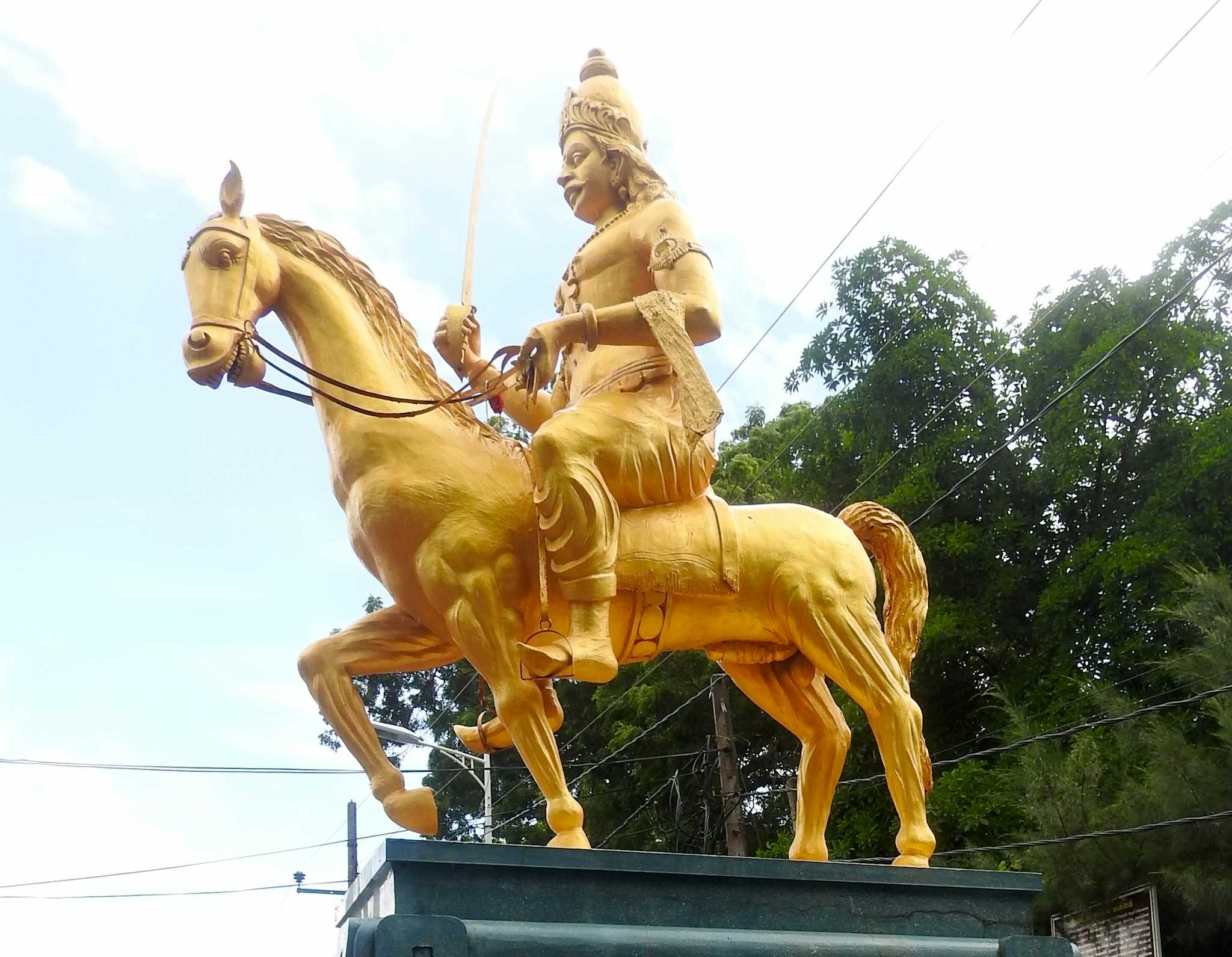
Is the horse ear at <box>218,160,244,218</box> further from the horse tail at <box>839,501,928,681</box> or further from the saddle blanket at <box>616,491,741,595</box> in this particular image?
the horse tail at <box>839,501,928,681</box>

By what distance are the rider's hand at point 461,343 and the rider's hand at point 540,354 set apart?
68cm

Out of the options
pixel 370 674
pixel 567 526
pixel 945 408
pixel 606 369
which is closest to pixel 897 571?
pixel 606 369

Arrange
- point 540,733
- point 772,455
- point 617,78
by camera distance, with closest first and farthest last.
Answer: point 540,733
point 617,78
point 772,455

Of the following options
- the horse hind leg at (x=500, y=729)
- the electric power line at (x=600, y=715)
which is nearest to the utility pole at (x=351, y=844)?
the electric power line at (x=600, y=715)

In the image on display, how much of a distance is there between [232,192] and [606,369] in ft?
5.78

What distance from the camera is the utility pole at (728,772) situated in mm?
16250

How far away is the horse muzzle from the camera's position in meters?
5.83

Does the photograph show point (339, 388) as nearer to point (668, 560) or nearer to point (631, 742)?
point (668, 560)

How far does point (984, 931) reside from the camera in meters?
5.94

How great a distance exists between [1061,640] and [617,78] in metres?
11.5

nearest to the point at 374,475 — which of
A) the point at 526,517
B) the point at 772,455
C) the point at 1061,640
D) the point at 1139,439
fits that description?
the point at 526,517

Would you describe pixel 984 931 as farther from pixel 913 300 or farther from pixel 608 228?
pixel 913 300

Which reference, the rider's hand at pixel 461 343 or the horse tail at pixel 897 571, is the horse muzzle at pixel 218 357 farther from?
the horse tail at pixel 897 571

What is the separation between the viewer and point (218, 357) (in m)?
5.83
